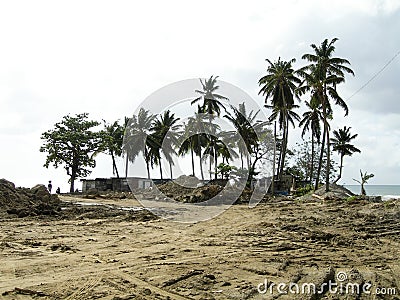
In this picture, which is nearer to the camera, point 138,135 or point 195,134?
point 195,134

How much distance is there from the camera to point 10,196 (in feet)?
56.8

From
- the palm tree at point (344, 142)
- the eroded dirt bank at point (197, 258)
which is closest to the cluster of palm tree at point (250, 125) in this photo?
the palm tree at point (344, 142)

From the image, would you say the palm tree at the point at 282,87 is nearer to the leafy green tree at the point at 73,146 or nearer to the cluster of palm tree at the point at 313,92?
the cluster of palm tree at the point at 313,92

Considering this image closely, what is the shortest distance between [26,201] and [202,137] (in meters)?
17.6

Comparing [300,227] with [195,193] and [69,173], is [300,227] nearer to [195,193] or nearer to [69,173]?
[195,193]

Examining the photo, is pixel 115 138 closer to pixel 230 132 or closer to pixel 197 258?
pixel 230 132

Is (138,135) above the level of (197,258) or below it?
above

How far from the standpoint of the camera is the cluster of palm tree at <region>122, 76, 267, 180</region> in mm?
26047

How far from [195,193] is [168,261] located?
16321 millimetres

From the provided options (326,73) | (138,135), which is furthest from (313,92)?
(138,135)
